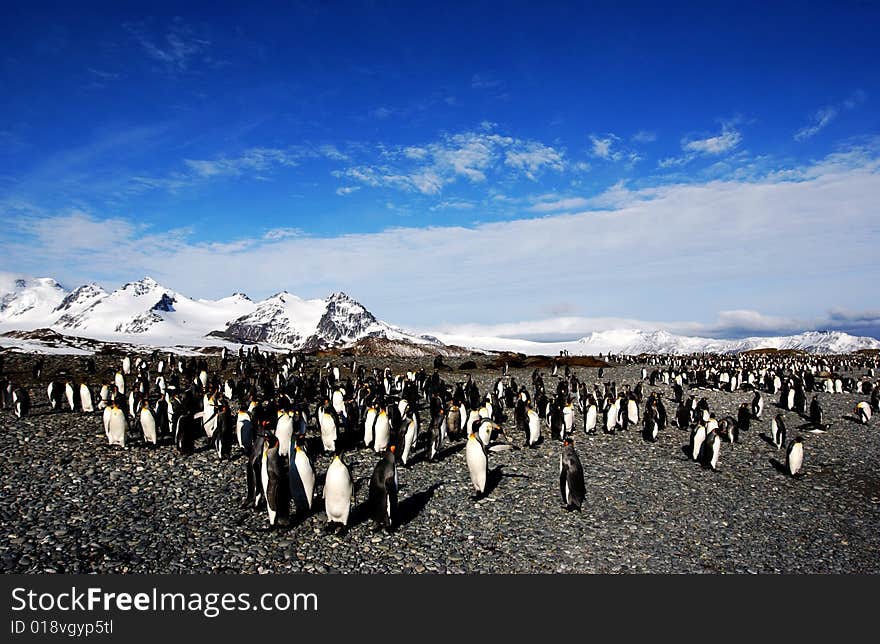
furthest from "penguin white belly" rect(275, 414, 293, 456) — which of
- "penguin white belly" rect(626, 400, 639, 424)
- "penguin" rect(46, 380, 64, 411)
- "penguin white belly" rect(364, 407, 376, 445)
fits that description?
"penguin white belly" rect(626, 400, 639, 424)

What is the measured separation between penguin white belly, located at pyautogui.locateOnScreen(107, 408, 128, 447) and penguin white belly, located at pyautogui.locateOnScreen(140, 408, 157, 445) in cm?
42

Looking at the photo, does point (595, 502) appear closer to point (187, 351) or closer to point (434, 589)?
point (434, 589)

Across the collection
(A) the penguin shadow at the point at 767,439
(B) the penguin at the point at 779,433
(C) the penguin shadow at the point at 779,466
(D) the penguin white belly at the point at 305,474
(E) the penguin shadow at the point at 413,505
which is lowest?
(C) the penguin shadow at the point at 779,466

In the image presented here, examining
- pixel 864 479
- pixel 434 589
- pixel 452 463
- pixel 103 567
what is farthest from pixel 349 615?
pixel 864 479

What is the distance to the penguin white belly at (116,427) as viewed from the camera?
40.9 feet

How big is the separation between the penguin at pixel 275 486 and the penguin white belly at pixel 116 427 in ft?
20.2

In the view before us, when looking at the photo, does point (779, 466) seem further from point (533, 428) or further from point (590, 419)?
point (533, 428)

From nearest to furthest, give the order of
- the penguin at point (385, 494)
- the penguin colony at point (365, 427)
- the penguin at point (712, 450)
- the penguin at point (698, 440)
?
the penguin at point (385, 494) → the penguin colony at point (365, 427) → the penguin at point (712, 450) → the penguin at point (698, 440)

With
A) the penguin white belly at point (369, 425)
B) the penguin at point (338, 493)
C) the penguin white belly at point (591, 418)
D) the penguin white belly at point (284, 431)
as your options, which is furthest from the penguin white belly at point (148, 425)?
the penguin white belly at point (591, 418)

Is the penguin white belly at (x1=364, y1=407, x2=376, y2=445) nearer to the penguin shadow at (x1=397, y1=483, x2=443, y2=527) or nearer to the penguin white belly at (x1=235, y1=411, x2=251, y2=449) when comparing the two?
the penguin white belly at (x1=235, y1=411, x2=251, y2=449)

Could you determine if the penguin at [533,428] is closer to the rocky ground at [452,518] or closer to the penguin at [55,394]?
the rocky ground at [452,518]

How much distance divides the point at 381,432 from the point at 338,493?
4838 mm

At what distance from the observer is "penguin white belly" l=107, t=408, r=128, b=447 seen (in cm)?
1246

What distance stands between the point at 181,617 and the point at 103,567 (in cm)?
172
